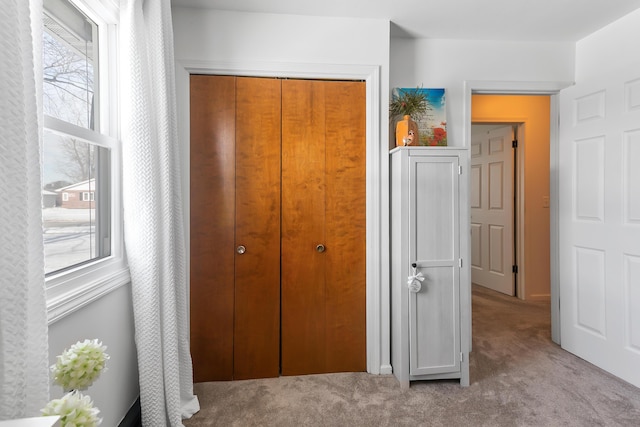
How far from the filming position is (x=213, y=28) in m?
2.22

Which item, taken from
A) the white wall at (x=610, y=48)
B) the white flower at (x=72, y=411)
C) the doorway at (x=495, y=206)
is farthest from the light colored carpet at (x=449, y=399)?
the white wall at (x=610, y=48)

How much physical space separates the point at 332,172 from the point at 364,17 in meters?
1.08

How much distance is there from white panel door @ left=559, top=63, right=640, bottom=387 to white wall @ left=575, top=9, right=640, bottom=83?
0.61 ft

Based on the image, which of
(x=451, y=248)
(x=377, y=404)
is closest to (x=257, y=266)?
(x=377, y=404)

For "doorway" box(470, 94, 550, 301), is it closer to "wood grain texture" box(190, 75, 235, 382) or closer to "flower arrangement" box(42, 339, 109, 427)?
"wood grain texture" box(190, 75, 235, 382)

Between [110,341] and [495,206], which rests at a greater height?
[495,206]

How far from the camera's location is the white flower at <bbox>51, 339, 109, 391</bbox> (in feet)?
2.67

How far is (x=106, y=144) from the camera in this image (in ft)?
5.14

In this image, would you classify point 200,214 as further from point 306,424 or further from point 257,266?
point 306,424

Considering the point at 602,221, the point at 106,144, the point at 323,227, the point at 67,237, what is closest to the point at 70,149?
the point at 106,144

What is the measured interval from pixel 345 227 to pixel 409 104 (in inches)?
39.7

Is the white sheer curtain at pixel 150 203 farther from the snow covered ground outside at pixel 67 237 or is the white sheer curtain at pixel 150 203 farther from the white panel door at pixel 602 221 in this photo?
the white panel door at pixel 602 221

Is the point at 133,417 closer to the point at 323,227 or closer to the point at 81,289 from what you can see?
the point at 81,289

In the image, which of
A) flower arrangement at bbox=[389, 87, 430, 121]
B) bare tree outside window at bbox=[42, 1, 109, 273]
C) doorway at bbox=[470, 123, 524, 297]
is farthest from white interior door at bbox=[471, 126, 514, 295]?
bare tree outside window at bbox=[42, 1, 109, 273]
